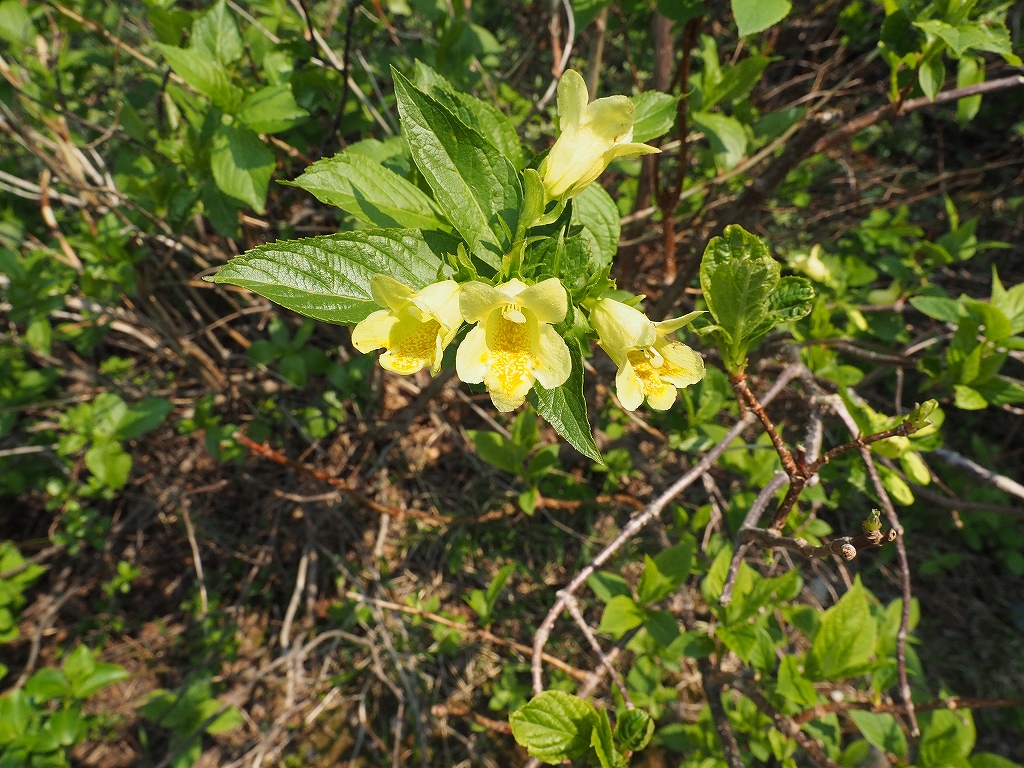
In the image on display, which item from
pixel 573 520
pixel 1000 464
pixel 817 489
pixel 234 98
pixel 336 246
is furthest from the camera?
pixel 1000 464

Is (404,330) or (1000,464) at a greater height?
(404,330)

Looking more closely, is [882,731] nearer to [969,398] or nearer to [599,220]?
[969,398]

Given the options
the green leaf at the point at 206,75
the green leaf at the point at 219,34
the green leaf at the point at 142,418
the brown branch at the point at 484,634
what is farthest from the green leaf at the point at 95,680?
the green leaf at the point at 219,34

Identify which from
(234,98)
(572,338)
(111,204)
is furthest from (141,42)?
(572,338)

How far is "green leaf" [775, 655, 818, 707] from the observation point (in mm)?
1724

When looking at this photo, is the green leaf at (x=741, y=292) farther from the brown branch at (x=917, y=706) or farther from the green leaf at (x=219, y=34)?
the green leaf at (x=219, y=34)

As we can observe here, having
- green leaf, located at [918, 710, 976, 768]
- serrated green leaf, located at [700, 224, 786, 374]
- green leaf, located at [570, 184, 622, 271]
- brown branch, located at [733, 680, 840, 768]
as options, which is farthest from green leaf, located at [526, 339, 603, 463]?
green leaf, located at [918, 710, 976, 768]

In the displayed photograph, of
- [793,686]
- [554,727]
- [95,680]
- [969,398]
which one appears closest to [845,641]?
[793,686]

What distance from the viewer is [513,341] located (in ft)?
3.55

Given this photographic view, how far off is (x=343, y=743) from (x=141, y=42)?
12.4 ft

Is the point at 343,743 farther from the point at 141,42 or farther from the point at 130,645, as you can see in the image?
the point at 141,42

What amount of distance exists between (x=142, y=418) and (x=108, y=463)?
0.22 metres

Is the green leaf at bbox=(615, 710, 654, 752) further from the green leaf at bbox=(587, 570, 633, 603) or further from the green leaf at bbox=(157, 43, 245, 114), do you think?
the green leaf at bbox=(157, 43, 245, 114)

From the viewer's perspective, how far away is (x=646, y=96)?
4.80ft
